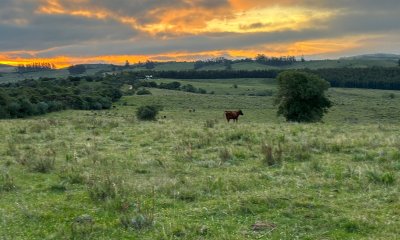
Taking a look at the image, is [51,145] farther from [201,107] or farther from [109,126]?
[201,107]

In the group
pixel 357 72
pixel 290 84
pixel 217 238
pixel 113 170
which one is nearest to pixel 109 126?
pixel 113 170

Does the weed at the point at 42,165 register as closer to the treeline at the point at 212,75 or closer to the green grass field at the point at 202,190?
the green grass field at the point at 202,190

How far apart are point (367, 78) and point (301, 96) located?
13126cm

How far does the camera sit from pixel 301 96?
52438 mm

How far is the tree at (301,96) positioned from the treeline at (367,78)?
397ft

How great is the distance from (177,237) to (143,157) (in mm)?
8845

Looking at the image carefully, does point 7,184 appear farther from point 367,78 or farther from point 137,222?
point 367,78

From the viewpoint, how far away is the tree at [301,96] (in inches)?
2072

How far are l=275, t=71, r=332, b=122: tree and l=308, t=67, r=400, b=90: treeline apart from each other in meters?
121

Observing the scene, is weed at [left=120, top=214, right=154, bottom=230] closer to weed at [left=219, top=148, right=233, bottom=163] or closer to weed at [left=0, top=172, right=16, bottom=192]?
weed at [left=0, top=172, right=16, bottom=192]

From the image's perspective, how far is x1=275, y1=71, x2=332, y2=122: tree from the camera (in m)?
52.6

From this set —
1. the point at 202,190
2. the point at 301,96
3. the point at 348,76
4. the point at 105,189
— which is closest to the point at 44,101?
the point at 301,96

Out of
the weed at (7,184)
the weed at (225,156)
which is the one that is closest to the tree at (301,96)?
the weed at (225,156)

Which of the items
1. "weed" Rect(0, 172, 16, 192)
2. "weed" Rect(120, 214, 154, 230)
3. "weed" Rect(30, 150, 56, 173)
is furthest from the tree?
"weed" Rect(120, 214, 154, 230)
